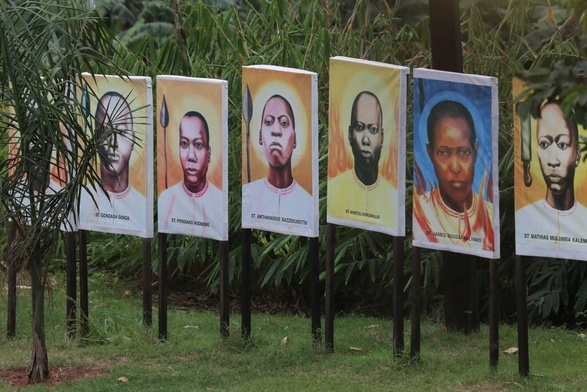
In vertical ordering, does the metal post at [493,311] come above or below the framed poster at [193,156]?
below

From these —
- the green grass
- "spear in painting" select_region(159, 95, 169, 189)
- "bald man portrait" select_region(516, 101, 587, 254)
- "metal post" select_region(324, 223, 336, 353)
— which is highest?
"spear in painting" select_region(159, 95, 169, 189)

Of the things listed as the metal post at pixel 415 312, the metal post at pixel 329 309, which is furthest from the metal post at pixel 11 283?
the metal post at pixel 415 312

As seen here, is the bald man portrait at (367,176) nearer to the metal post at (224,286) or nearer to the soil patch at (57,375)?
the metal post at (224,286)

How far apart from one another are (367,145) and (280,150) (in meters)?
0.68

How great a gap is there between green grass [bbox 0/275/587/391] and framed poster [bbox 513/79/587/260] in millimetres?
827

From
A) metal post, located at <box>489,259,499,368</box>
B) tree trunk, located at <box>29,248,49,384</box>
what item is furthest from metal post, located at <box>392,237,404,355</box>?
tree trunk, located at <box>29,248,49,384</box>

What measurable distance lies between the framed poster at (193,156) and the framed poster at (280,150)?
23 centimetres

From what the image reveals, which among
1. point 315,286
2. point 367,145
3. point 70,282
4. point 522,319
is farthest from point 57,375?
point 522,319

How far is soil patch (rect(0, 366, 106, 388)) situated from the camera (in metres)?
6.75

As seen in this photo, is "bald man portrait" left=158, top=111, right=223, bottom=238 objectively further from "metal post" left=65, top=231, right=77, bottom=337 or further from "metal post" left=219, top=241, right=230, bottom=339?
"metal post" left=65, top=231, right=77, bottom=337

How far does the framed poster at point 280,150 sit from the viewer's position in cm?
720

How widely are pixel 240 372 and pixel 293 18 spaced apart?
480 centimetres

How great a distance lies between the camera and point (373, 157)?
6.99m

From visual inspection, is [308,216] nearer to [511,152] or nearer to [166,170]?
[166,170]
